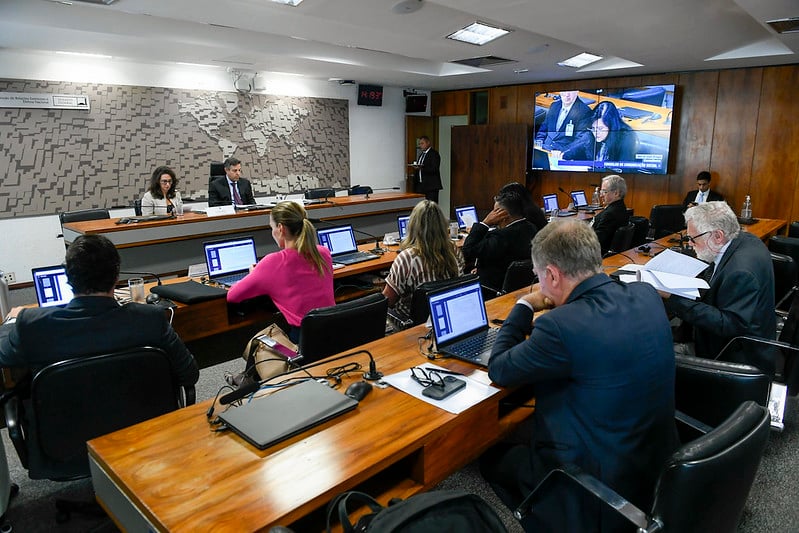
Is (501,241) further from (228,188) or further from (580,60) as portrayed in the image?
(580,60)

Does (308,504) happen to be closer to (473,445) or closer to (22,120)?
A: (473,445)

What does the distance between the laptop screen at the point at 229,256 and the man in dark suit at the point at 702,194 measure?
621 cm

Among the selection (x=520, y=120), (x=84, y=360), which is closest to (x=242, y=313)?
(x=84, y=360)

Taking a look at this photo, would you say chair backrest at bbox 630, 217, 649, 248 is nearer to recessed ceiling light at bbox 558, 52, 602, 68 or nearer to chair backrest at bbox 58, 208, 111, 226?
recessed ceiling light at bbox 558, 52, 602, 68

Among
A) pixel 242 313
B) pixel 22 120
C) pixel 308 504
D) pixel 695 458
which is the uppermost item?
pixel 22 120

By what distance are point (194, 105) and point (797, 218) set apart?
8.43 metres

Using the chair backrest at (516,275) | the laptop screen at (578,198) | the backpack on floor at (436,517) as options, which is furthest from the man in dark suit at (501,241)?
the laptop screen at (578,198)

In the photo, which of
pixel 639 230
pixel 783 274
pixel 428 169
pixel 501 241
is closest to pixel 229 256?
pixel 501 241

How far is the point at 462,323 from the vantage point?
7.11 feet

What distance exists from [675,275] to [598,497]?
71.1 inches

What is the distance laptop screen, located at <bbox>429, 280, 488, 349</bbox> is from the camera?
6.70 ft

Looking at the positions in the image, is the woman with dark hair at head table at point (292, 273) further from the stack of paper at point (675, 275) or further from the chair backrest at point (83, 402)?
the stack of paper at point (675, 275)

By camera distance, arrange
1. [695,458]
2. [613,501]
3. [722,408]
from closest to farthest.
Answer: [695,458], [613,501], [722,408]

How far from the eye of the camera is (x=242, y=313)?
138 inches
